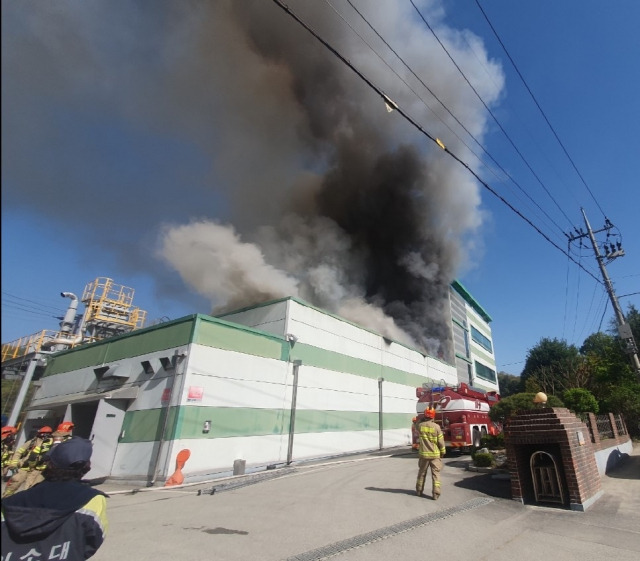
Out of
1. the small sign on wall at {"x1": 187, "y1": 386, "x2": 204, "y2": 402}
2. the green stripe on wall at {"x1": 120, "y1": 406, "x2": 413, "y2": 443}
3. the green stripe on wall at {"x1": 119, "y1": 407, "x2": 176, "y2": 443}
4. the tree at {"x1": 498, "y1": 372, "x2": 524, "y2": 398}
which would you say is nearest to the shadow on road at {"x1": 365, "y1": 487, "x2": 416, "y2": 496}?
the green stripe on wall at {"x1": 120, "y1": 406, "x2": 413, "y2": 443}

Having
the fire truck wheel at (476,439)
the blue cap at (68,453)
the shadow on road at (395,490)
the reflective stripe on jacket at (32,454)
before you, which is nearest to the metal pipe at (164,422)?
the reflective stripe on jacket at (32,454)

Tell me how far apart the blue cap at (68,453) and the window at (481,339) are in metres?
40.2

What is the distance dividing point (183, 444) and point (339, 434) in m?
7.13

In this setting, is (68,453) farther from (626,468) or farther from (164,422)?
(626,468)

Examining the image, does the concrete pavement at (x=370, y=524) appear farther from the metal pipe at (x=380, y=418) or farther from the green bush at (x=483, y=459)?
the metal pipe at (x=380, y=418)

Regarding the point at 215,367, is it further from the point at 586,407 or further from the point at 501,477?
the point at 586,407

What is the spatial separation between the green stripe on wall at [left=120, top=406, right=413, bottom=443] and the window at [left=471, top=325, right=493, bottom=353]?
28.6 meters

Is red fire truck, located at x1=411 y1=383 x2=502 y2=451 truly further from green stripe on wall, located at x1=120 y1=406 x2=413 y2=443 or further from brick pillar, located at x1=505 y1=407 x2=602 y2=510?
brick pillar, located at x1=505 y1=407 x2=602 y2=510

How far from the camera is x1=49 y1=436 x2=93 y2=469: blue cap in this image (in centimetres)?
190

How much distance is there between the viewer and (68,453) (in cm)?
194

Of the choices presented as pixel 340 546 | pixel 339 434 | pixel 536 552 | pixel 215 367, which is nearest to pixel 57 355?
pixel 215 367

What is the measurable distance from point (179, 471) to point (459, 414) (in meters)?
8.13

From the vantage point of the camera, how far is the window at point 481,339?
39.3 m

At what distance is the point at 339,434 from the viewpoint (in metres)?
15.1
